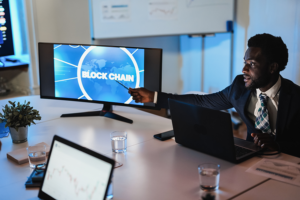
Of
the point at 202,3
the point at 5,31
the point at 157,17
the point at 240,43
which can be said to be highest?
the point at 202,3

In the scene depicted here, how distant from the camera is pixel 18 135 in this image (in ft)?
5.49

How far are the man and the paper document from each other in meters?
0.12

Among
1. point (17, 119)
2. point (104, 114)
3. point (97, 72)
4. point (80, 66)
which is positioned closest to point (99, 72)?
point (97, 72)

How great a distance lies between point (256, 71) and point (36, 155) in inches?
45.4

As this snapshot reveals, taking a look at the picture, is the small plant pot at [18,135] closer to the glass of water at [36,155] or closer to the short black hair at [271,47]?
the glass of water at [36,155]

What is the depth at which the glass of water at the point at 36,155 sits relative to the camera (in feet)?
4.57

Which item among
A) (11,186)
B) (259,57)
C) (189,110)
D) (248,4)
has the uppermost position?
(248,4)

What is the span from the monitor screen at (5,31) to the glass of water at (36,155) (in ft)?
7.65

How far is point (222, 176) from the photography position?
49.9 inches

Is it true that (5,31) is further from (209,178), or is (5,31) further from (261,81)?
(209,178)

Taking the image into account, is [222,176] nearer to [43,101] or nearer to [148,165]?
[148,165]

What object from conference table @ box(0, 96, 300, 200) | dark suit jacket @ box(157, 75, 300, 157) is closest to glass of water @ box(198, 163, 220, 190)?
conference table @ box(0, 96, 300, 200)

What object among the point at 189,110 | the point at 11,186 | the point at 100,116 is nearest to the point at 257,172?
the point at 189,110

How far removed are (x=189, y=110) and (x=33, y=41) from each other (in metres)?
2.54
